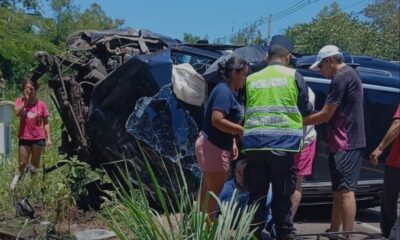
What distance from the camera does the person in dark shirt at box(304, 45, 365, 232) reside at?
591 centimetres

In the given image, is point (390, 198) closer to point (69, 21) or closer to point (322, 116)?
point (322, 116)

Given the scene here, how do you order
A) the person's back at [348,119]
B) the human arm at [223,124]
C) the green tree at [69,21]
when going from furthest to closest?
the green tree at [69,21] < the person's back at [348,119] < the human arm at [223,124]

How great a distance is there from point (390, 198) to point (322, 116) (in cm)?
104

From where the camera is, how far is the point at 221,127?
5.77 meters

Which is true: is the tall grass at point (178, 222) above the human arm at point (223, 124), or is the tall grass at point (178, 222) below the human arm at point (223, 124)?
below

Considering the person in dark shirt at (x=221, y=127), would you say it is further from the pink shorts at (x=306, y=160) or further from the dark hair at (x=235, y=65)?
the pink shorts at (x=306, y=160)

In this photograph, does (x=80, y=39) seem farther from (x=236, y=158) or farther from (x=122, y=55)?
(x=236, y=158)

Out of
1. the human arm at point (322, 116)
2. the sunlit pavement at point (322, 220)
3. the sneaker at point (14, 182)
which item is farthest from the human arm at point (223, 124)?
the sneaker at point (14, 182)

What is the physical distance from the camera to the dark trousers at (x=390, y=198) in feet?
20.0

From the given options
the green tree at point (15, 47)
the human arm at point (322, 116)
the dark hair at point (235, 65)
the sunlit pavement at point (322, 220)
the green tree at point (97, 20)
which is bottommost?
the sunlit pavement at point (322, 220)

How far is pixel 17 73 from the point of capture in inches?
1158

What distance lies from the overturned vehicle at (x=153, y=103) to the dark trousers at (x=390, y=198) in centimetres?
151

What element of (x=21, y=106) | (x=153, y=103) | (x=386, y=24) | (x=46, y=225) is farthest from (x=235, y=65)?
(x=386, y=24)

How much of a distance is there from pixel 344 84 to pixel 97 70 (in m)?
3.33
